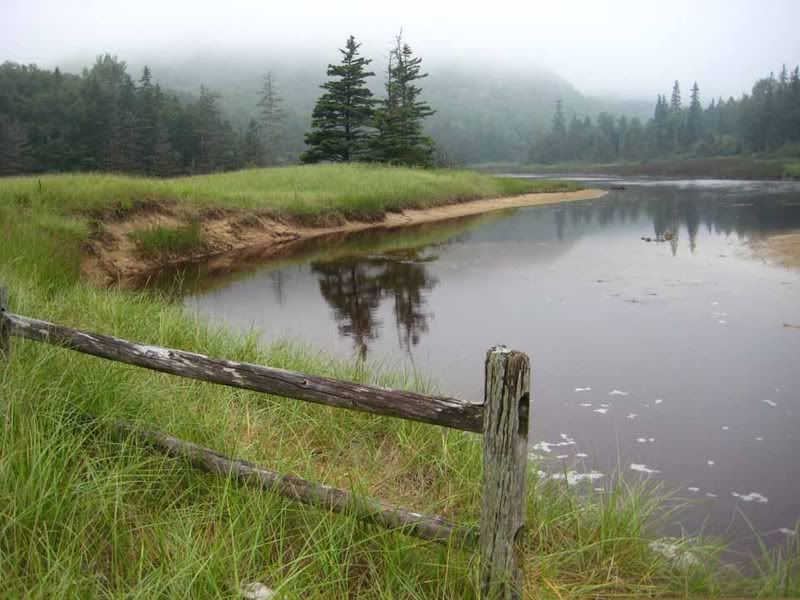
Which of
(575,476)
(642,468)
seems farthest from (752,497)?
(575,476)

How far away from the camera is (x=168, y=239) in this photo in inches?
657

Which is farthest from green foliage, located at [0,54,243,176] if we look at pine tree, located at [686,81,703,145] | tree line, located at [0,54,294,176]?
pine tree, located at [686,81,703,145]

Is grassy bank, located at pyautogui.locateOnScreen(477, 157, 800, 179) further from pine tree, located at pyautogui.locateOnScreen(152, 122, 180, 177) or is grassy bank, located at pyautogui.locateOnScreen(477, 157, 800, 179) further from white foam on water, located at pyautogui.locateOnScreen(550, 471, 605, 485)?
white foam on water, located at pyautogui.locateOnScreen(550, 471, 605, 485)

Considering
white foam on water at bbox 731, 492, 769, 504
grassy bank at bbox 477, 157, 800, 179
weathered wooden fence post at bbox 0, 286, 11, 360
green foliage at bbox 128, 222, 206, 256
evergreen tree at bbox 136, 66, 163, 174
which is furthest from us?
grassy bank at bbox 477, 157, 800, 179

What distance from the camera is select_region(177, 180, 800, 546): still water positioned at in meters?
5.50

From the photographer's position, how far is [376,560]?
10.9 ft

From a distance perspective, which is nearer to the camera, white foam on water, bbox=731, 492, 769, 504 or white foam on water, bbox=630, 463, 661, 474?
white foam on water, bbox=731, 492, 769, 504

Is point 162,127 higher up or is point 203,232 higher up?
point 162,127

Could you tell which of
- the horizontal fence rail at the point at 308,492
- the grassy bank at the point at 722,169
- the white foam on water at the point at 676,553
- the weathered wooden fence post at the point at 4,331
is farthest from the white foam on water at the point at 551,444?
the grassy bank at the point at 722,169

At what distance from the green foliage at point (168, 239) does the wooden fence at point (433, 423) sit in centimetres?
1288

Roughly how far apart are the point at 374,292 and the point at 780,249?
1112 centimetres

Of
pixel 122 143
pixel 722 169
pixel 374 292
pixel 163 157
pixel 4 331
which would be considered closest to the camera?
pixel 4 331

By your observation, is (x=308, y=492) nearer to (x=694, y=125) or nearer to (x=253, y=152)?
(x=253, y=152)

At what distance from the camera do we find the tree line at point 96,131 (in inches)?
1928
